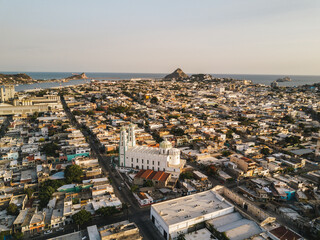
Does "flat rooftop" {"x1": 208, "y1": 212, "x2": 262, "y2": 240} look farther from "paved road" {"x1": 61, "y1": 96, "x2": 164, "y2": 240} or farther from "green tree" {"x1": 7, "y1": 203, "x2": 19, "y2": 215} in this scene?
"green tree" {"x1": 7, "y1": 203, "x2": 19, "y2": 215}

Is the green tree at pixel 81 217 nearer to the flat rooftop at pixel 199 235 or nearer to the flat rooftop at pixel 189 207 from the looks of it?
the flat rooftop at pixel 189 207

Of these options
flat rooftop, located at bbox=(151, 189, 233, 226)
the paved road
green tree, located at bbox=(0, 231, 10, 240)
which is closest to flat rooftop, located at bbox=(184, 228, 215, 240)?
flat rooftop, located at bbox=(151, 189, 233, 226)

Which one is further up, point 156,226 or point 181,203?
point 181,203

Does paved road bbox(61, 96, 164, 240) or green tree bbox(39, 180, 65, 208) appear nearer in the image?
paved road bbox(61, 96, 164, 240)

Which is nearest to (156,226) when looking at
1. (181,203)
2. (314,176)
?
(181,203)

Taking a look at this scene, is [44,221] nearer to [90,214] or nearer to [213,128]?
[90,214]

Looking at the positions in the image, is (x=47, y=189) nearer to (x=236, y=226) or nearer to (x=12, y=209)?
(x=12, y=209)

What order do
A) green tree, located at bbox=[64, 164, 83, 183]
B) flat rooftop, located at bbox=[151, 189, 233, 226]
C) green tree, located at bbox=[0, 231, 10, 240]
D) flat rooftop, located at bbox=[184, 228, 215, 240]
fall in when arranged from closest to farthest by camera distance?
1. flat rooftop, located at bbox=[184, 228, 215, 240]
2. green tree, located at bbox=[0, 231, 10, 240]
3. flat rooftop, located at bbox=[151, 189, 233, 226]
4. green tree, located at bbox=[64, 164, 83, 183]
